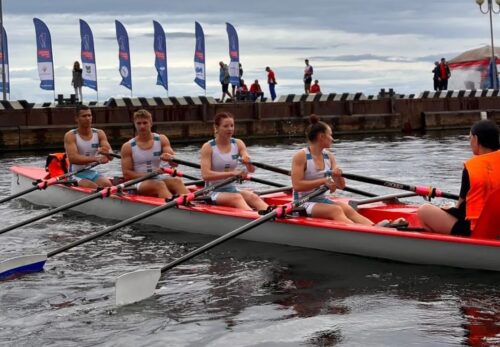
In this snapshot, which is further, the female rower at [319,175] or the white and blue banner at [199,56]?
the white and blue banner at [199,56]

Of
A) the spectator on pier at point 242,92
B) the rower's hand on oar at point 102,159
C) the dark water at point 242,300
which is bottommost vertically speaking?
the dark water at point 242,300

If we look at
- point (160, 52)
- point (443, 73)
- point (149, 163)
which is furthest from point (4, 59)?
point (149, 163)

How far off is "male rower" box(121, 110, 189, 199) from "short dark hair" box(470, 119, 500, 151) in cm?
611

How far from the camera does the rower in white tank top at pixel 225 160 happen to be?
42.7 ft

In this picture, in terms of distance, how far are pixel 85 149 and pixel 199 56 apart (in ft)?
89.0

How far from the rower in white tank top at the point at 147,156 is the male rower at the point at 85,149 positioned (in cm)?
118

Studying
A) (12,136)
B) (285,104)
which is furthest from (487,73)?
(12,136)

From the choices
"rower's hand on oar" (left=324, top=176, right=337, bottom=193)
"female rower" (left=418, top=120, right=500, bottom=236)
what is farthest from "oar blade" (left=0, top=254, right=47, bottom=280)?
"female rower" (left=418, top=120, right=500, bottom=236)

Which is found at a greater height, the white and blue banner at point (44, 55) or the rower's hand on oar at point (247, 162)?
the white and blue banner at point (44, 55)

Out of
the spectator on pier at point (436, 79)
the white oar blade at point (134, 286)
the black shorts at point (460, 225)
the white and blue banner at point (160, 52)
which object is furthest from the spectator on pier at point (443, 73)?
the white oar blade at point (134, 286)

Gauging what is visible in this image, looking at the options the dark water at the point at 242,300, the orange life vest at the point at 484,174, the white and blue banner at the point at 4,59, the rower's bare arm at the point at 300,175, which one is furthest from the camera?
the white and blue banner at the point at 4,59

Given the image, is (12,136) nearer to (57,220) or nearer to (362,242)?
(57,220)

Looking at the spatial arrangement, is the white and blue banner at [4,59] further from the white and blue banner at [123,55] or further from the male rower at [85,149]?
the male rower at [85,149]

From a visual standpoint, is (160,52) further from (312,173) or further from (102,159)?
(312,173)
